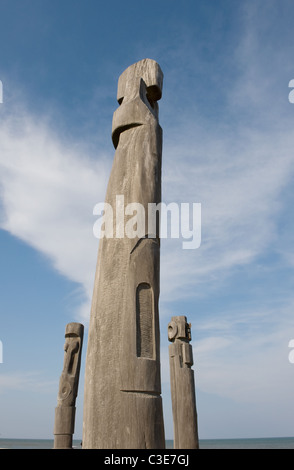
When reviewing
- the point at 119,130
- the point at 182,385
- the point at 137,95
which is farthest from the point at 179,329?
the point at 137,95

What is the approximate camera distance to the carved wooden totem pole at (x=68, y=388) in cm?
852

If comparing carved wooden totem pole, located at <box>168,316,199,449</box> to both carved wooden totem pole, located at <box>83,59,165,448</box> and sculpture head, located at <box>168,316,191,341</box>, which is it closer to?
sculpture head, located at <box>168,316,191,341</box>

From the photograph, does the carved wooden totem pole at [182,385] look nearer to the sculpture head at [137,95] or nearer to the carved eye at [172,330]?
the carved eye at [172,330]

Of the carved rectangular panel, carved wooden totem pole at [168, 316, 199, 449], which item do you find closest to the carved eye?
carved wooden totem pole at [168, 316, 199, 449]

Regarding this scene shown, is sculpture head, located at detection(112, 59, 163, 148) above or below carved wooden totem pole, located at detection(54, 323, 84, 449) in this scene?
above

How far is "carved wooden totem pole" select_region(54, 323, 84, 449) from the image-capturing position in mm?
8523

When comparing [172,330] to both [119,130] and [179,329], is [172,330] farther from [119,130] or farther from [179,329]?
[119,130]

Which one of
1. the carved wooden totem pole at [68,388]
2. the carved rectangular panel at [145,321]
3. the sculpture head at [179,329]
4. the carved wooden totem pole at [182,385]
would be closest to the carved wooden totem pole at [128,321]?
the carved rectangular panel at [145,321]

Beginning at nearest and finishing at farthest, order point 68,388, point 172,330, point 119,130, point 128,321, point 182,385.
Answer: point 128,321, point 119,130, point 182,385, point 68,388, point 172,330

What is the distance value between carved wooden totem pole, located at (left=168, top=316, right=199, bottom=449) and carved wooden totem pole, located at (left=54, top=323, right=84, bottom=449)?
2.41 metres

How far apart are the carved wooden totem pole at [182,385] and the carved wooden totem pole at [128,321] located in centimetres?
575

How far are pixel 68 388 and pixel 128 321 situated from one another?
7164 mm

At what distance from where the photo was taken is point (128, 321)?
2.63 m
